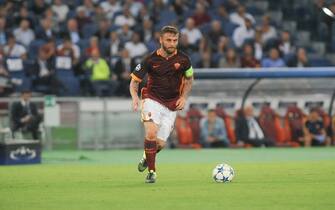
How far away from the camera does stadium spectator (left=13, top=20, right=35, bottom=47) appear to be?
2725 cm

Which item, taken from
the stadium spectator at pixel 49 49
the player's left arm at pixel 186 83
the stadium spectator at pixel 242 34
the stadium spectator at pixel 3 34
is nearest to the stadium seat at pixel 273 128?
the stadium spectator at pixel 242 34

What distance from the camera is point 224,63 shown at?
27781mm

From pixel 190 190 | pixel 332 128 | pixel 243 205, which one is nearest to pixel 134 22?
pixel 332 128

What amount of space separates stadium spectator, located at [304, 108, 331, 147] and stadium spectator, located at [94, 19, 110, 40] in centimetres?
612

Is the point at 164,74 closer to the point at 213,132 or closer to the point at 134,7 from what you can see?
the point at 213,132

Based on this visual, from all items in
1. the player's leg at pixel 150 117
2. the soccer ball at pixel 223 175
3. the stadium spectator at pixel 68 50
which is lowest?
the soccer ball at pixel 223 175

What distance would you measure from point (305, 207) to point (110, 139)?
15.2 metres

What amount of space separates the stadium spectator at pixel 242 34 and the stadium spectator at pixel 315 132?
3.87 metres

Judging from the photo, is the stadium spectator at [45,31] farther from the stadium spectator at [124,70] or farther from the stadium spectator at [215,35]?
the stadium spectator at [215,35]

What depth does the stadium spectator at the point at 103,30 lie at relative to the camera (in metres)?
28.0

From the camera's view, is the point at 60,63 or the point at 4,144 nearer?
the point at 4,144

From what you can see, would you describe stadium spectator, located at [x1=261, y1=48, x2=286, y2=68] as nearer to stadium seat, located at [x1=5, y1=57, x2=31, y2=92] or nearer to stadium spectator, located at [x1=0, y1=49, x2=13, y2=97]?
stadium seat, located at [x1=5, y1=57, x2=31, y2=92]

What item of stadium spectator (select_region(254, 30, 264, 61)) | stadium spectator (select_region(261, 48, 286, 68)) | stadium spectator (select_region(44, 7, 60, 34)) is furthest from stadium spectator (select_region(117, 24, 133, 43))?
stadium spectator (select_region(261, 48, 286, 68))

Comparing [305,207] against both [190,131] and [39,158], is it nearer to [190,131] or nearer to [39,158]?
[39,158]
